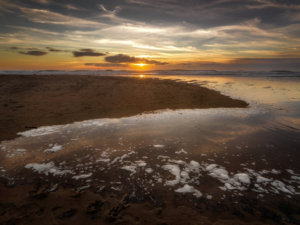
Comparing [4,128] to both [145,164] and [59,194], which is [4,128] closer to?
[59,194]

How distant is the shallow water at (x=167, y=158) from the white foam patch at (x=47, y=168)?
0.02 m

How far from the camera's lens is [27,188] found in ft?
10.5

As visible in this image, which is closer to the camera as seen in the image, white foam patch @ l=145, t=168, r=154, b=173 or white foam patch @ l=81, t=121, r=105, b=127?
white foam patch @ l=145, t=168, r=154, b=173

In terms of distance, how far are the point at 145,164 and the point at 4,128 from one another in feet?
20.6

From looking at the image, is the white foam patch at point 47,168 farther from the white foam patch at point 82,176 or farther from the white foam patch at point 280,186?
the white foam patch at point 280,186

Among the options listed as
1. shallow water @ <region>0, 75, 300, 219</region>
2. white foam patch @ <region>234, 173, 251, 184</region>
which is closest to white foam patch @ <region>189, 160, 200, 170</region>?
shallow water @ <region>0, 75, 300, 219</region>

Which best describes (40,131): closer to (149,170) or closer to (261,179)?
(149,170)

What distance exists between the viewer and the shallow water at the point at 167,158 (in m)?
3.31

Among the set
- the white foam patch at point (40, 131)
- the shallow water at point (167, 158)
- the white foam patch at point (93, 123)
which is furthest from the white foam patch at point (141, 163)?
the white foam patch at point (40, 131)

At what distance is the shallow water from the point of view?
10.9 ft

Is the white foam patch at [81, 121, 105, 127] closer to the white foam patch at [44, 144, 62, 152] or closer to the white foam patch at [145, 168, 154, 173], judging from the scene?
the white foam patch at [44, 144, 62, 152]

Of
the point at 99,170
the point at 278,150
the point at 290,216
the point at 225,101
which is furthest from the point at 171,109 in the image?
the point at 290,216

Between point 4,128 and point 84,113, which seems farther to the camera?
point 84,113

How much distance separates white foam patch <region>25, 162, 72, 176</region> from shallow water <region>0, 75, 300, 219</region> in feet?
0.08
